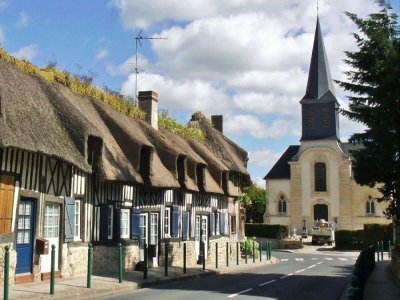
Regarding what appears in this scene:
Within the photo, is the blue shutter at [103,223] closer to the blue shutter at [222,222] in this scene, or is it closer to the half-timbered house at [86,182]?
the half-timbered house at [86,182]

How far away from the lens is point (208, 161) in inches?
1086

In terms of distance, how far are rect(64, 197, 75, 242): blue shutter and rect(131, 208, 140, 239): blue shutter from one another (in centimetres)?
361

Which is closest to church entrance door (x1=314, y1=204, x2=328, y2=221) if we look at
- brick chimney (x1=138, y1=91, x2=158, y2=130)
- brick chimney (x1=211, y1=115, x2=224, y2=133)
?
brick chimney (x1=211, y1=115, x2=224, y2=133)

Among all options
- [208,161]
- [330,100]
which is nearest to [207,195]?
[208,161]

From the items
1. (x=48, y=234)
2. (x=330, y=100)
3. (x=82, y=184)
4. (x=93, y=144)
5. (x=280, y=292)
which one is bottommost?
(x=280, y=292)

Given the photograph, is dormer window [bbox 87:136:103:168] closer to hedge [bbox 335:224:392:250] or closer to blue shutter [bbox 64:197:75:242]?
blue shutter [bbox 64:197:75:242]

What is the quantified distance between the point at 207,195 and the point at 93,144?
10.8 metres

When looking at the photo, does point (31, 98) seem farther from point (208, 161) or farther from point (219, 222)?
point (219, 222)

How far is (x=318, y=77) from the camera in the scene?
212ft

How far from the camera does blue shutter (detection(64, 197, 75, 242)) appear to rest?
15.6 m

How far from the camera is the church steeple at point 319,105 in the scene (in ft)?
208

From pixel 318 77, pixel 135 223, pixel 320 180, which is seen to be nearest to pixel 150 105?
pixel 135 223

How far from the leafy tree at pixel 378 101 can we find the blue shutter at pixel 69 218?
336 inches

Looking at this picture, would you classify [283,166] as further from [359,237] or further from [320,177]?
[359,237]
